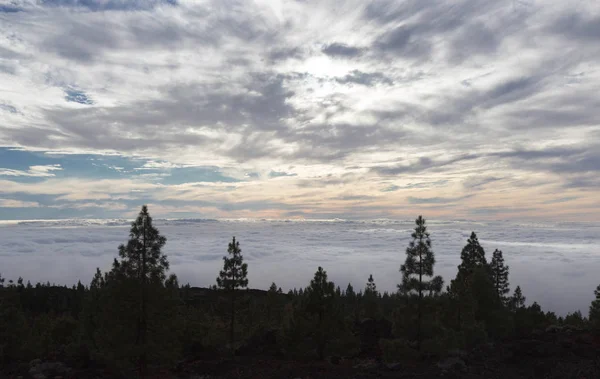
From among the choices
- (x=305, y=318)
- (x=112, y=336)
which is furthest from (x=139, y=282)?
(x=305, y=318)

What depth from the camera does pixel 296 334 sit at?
35594 mm

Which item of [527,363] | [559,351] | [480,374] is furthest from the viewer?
[559,351]

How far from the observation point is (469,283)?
4209 cm

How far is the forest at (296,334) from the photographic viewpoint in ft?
79.9

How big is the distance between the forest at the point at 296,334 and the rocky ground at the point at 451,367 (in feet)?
0.40

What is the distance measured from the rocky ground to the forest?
0.40 ft

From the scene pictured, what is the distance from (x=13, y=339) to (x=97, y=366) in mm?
12059

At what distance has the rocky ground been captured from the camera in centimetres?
2331

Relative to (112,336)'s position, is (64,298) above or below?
below

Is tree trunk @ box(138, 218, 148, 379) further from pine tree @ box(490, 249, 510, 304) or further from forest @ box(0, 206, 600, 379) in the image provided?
pine tree @ box(490, 249, 510, 304)

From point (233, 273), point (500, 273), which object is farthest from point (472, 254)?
point (233, 273)

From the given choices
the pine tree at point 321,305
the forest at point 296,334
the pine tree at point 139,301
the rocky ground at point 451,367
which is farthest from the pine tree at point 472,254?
the pine tree at point 139,301

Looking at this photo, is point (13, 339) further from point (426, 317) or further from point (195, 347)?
point (426, 317)

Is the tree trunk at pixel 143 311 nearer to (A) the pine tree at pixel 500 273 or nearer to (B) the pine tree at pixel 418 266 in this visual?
(B) the pine tree at pixel 418 266
